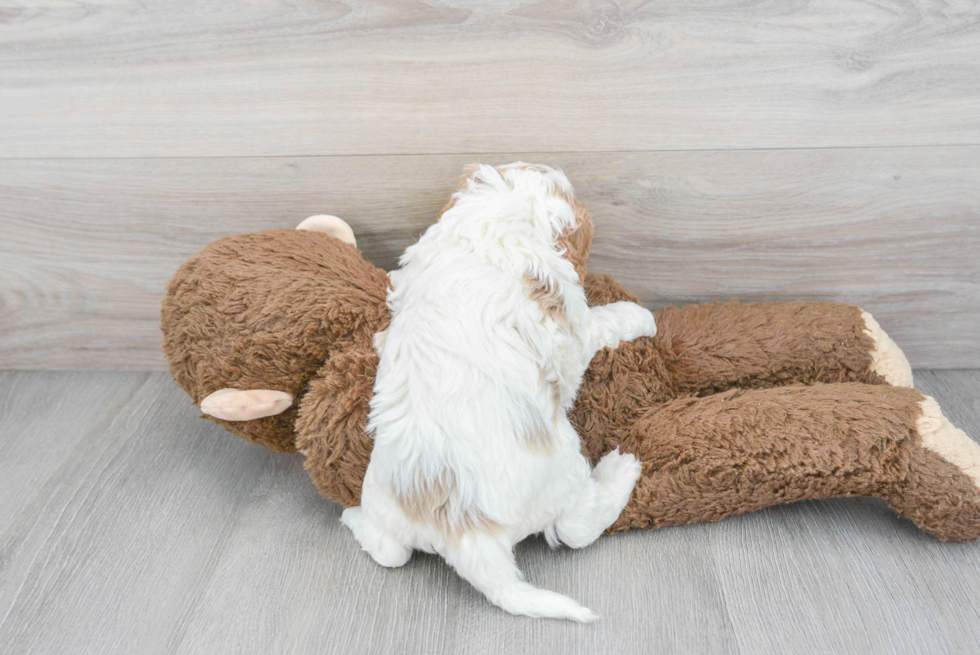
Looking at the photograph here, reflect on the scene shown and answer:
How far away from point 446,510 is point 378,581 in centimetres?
17

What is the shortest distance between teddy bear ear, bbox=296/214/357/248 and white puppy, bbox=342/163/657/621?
18 cm

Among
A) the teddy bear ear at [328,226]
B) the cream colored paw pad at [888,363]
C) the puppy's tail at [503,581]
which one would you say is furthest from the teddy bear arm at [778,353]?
the teddy bear ear at [328,226]

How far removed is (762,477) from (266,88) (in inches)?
33.6

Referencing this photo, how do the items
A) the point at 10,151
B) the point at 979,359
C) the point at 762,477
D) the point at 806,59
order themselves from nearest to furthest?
the point at 762,477, the point at 806,59, the point at 10,151, the point at 979,359

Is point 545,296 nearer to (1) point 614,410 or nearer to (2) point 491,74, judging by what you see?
(1) point 614,410

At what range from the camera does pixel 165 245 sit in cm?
118

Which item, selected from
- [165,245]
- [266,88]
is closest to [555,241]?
[266,88]

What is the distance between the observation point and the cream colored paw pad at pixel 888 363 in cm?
104

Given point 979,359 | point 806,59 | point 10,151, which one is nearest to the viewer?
point 806,59

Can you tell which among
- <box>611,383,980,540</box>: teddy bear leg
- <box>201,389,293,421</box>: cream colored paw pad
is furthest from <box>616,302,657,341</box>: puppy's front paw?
<box>201,389,293,421</box>: cream colored paw pad

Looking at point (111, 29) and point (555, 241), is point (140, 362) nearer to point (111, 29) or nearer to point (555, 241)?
point (111, 29)

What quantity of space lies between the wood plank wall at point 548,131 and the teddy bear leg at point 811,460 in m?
0.30

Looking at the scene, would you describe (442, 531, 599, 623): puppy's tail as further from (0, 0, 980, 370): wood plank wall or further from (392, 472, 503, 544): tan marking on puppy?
(0, 0, 980, 370): wood plank wall

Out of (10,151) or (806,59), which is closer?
(806,59)
